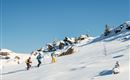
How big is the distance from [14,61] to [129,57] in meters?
27.0

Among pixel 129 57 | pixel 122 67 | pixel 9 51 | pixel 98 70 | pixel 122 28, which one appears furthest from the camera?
pixel 9 51

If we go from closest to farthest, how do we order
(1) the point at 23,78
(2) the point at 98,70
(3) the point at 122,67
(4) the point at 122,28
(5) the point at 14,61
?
1. (3) the point at 122,67
2. (2) the point at 98,70
3. (1) the point at 23,78
4. (5) the point at 14,61
5. (4) the point at 122,28

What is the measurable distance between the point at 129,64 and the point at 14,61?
2930 cm

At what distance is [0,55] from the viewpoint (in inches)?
2357

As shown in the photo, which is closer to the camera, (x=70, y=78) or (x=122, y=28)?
(x=70, y=78)

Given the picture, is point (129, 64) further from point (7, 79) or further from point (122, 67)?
point (7, 79)

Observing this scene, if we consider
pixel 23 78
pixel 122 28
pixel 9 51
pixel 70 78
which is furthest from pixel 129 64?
pixel 9 51

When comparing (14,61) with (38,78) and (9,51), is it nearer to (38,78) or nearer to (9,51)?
(9,51)

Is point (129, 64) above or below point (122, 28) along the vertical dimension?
below

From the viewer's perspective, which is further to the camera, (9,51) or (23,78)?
(9,51)

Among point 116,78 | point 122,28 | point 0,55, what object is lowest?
point 116,78

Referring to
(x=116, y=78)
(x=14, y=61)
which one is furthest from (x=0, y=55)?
(x=116, y=78)

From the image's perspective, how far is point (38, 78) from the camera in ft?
78.9

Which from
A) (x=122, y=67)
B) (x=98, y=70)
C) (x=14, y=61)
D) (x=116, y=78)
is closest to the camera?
(x=116, y=78)
